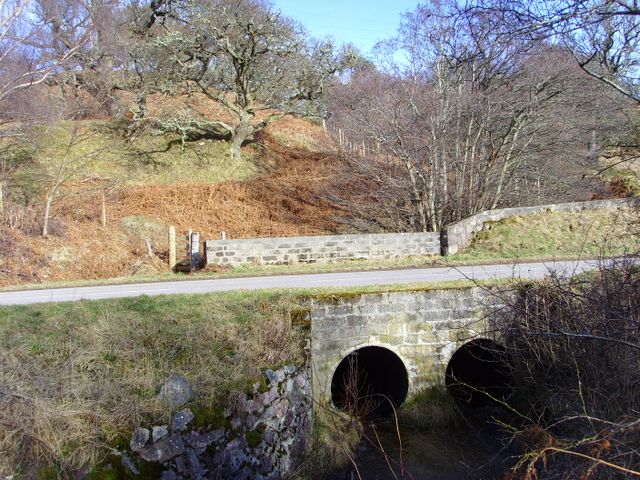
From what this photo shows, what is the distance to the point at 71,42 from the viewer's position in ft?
81.3

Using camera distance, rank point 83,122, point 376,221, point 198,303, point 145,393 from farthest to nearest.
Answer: point 83,122 → point 376,221 → point 198,303 → point 145,393

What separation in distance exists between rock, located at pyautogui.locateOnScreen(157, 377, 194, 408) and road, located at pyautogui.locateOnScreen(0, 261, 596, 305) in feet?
11.8

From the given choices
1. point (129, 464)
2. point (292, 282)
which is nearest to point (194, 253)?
point (292, 282)

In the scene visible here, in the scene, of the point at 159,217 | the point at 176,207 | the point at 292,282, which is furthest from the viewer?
the point at 176,207

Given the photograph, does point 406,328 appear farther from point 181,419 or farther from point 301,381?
point 181,419

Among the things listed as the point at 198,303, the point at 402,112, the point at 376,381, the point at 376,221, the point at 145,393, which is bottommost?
the point at 376,381

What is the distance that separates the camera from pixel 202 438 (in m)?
6.31

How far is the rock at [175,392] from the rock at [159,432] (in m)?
0.32

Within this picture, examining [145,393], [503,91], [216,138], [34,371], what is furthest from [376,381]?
[216,138]

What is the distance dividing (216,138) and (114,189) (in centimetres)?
819

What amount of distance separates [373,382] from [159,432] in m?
5.58

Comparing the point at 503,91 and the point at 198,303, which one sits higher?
the point at 503,91

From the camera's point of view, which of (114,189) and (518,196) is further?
(114,189)

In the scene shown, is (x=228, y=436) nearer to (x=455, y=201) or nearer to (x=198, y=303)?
(x=198, y=303)
